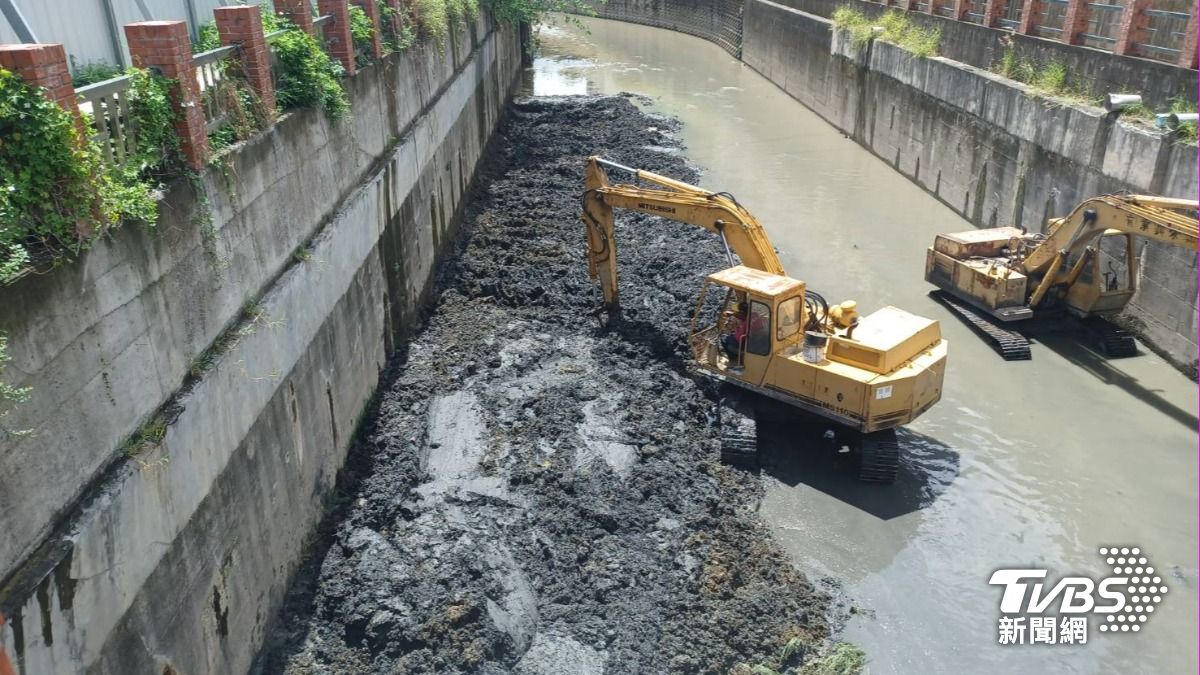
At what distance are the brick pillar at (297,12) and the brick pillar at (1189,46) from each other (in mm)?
12555

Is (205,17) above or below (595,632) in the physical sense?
above

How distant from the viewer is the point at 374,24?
13.3m

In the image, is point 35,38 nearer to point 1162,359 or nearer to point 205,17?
point 205,17

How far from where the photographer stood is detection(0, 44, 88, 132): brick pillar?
517cm

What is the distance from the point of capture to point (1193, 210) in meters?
11.5

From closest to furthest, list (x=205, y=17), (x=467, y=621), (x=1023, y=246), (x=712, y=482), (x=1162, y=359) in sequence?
(x=467, y=621) < (x=712, y=482) < (x=205, y=17) < (x=1162, y=359) < (x=1023, y=246)

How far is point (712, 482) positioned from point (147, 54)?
7.18m

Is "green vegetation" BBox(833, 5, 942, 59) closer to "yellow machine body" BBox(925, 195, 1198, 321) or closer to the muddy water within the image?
the muddy water

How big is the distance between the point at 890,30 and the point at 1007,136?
9.23 meters

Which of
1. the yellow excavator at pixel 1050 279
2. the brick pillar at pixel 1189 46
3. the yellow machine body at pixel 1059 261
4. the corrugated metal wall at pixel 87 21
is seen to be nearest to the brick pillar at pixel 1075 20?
the brick pillar at pixel 1189 46

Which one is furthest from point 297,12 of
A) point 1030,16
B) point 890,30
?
point 890,30

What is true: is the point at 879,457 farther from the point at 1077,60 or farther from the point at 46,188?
the point at 1077,60

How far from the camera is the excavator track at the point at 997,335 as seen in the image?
13250 mm

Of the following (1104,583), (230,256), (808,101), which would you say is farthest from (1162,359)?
(808,101)
